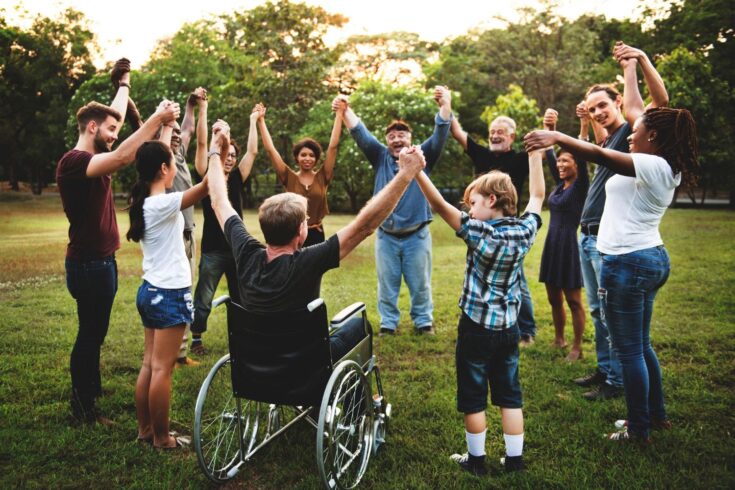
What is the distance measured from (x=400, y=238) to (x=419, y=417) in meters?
2.46

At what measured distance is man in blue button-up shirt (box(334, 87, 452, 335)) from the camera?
5.57 meters

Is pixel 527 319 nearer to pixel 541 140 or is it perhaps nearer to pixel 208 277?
pixel 541 140

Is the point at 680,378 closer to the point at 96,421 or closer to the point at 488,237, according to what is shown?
the point at 488,237

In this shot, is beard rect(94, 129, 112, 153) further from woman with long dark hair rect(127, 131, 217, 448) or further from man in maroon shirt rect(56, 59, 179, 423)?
woman with long dark hair rect(127, 131, 217, 448)

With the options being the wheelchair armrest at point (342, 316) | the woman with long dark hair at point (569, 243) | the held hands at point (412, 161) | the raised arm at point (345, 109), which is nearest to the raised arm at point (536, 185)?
the held hands at point (412, 161)

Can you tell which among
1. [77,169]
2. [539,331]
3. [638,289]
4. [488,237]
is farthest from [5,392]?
[539,331]

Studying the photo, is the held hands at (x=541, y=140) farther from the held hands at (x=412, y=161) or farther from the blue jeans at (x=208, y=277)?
the blue jeans at (x=208, y=277)

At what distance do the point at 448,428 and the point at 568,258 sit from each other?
6.98ft

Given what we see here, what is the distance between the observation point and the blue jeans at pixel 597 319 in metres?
3.90

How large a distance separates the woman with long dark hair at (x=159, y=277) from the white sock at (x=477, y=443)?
5.74ft

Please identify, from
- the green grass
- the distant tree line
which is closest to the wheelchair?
the green grass

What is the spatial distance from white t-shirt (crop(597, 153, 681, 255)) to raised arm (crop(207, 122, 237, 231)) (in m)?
2.22

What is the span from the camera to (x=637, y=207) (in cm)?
299

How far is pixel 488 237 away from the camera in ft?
8.71
